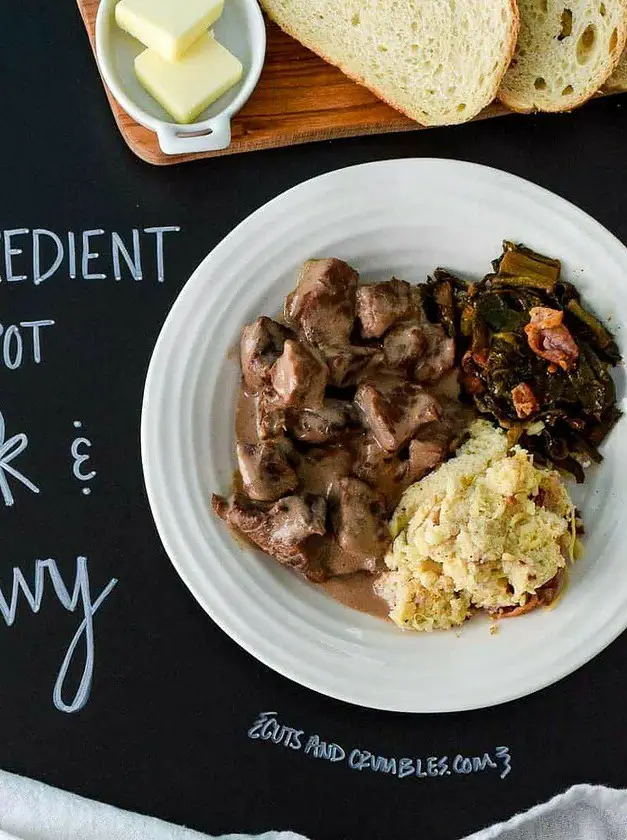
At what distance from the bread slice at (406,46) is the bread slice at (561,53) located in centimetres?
23

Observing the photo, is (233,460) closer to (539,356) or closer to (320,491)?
(320,491)

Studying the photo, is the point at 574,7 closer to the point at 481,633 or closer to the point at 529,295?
the point at 529,295

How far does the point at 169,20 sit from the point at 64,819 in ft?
11.2

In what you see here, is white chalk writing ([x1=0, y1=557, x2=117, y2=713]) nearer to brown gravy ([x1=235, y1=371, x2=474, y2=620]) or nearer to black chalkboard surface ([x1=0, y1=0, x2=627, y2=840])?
black chalkboard surface ([x1=0, y1=0, x2=627, y2=840])

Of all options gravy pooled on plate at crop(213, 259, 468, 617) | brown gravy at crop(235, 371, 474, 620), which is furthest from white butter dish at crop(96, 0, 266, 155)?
brown gravy at crop(235, 371, 474, 620)

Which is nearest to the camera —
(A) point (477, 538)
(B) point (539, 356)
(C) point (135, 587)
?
(A) point (477, 538)

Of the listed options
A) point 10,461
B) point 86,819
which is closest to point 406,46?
point 10,461

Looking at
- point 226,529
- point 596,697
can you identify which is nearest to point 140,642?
point 226,529

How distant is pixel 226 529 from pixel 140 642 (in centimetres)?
65

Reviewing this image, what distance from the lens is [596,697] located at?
3.98 m

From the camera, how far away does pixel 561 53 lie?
3.87m

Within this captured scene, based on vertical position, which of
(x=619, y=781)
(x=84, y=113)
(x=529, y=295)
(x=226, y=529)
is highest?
(x=84, y=113)

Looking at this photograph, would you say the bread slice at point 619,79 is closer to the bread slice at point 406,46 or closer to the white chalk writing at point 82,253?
the bread slice at point 406,46

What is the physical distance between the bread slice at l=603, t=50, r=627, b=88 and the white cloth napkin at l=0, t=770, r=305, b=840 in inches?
147
